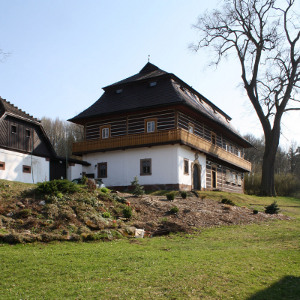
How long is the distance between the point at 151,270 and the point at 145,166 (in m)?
21.7

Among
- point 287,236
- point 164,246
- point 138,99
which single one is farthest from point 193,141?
point 164,246

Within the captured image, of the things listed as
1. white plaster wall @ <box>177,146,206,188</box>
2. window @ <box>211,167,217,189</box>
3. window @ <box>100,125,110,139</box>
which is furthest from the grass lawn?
window @ <box>211,167,217,189</box>

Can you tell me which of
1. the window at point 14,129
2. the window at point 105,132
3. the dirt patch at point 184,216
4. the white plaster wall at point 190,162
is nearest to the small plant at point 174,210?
the dirt patch at point 184,216

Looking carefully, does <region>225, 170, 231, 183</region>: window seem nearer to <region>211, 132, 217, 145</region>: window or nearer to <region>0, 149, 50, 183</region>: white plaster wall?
<region>211, 132, 217, 145</region>: window

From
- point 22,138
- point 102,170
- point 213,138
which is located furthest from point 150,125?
point 22,138

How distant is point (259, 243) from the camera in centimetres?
1326

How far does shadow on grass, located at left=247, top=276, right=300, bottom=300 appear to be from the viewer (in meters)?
7.39

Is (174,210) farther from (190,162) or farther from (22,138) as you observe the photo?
(22,138)

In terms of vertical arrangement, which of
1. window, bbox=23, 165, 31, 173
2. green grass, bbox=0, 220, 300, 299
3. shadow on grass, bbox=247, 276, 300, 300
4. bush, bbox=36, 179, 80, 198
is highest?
window, bbox=23, 165, 31, 173

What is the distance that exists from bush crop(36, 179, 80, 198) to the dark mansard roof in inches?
570

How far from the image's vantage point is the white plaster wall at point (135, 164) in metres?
29.4

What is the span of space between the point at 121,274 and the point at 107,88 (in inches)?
1153

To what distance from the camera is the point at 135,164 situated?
3095 cm

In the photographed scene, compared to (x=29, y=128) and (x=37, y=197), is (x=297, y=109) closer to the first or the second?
(x=29, y=128)
